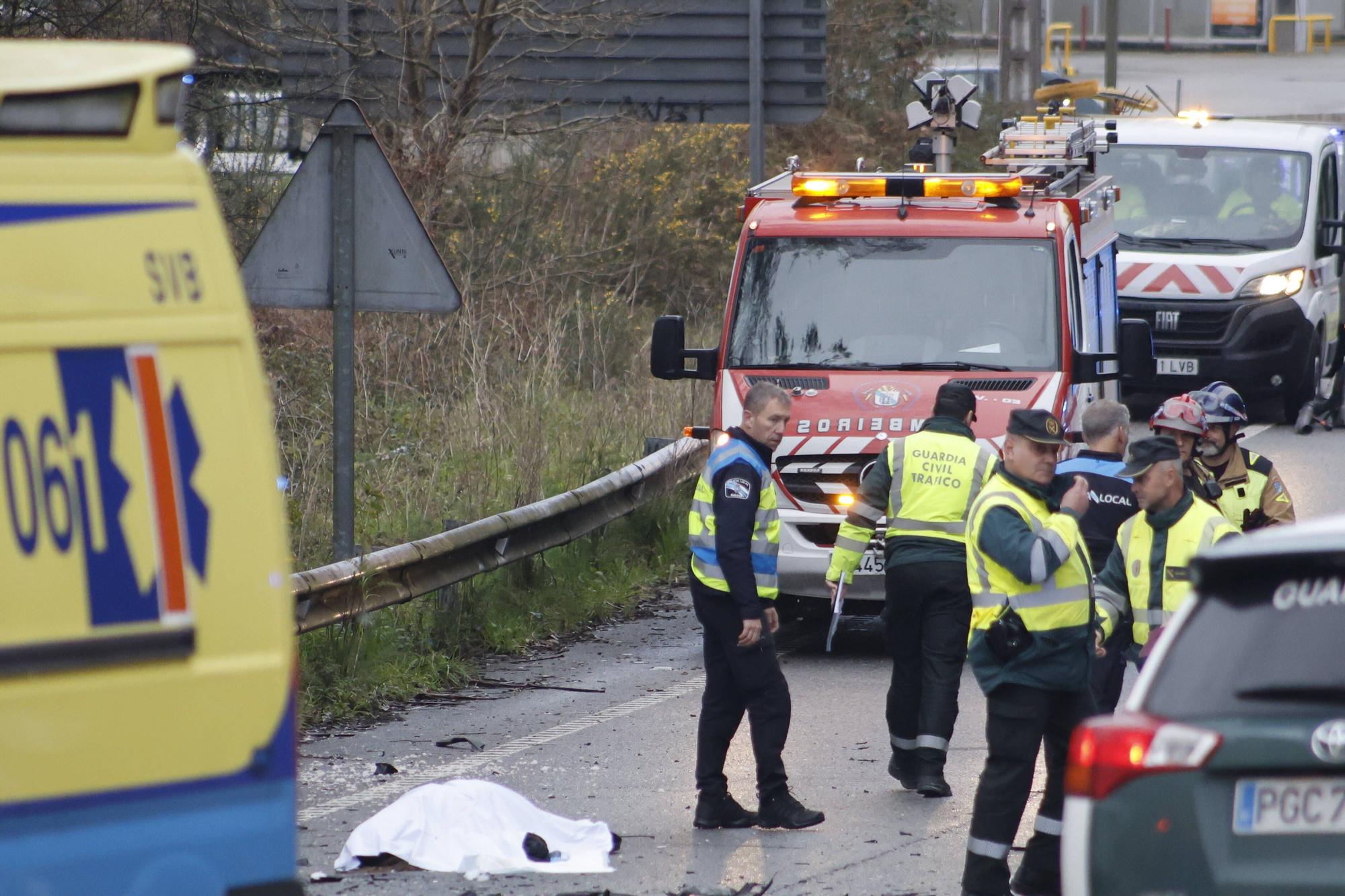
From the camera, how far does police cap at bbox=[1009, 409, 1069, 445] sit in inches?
235

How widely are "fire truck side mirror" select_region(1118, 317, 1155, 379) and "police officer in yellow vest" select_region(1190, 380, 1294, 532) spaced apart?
2070 mm

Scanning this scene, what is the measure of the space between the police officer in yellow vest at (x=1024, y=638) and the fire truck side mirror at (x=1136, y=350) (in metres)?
3.96

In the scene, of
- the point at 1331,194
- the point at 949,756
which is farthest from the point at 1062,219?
the point at 1331,194

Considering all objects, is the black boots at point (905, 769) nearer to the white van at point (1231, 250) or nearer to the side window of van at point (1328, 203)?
the white van at point (1231, 250)

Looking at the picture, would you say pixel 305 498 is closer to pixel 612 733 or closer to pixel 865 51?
pixel 612 733

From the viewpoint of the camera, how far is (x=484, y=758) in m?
7.84

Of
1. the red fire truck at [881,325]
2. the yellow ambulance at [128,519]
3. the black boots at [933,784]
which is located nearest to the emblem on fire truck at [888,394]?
the red fire truck at [881,325]

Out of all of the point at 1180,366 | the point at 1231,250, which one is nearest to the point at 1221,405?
the point at 1180,366

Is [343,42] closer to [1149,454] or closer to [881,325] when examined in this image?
[881,325]

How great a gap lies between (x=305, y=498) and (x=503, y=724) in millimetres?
2769

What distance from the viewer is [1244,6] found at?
5900 cm

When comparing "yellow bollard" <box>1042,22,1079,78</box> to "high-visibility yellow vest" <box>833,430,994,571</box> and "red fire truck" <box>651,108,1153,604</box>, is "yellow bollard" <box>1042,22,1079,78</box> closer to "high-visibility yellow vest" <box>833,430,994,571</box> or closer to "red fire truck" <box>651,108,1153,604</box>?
"red fire truck" <box>651,108,1153,604</box>

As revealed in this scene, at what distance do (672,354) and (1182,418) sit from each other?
3389 mm

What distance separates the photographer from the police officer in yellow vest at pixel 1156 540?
6184 mm
